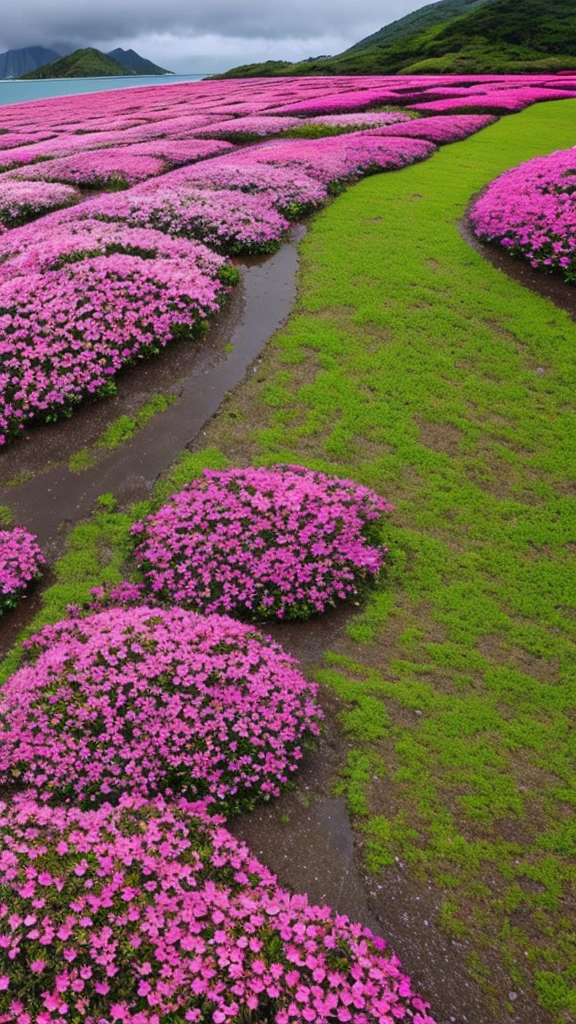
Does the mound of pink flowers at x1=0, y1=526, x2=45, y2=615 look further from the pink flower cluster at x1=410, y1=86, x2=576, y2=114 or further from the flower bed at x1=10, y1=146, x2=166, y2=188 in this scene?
the pink flower cluster at x1=410, y1=86, x2=576, y2=114

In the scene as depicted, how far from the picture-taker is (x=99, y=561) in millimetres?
11641

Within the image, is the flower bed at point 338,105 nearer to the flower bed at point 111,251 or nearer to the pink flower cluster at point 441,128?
the pink flower cluster at point 441,128

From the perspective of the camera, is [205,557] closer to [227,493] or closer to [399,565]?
[227,493]

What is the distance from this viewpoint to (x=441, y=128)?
119ft

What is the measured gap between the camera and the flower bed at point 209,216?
21.9 metres

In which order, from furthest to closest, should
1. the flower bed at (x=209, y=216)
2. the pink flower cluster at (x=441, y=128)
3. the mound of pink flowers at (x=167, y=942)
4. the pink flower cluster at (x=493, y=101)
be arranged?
1. the pink flower cluster at (x=493, y=101)
2. the pink flower cluster at (x=441, y=128)
3. the flower bed at (x=209, y=216)
4. the mound of pink flowers at (x=167, y=942)

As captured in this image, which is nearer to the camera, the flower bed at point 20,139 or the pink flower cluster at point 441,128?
the pink flower cluster at point 441,128

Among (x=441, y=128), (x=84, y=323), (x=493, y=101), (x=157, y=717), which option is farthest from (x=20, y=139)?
(x=157, y=717)

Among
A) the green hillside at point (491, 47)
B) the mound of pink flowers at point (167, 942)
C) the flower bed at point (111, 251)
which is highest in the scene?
the green hillside at point (491, 47)

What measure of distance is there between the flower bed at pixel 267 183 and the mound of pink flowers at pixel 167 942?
2282cm

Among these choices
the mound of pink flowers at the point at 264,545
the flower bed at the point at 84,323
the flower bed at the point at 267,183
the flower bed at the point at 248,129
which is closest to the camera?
the mound of pink flowers at the point at 264,545

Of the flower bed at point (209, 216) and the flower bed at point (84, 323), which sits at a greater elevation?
the flower bed at point (209, 216)

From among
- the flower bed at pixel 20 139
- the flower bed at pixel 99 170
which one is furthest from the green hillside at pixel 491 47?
the flower bed at pixel 99 170

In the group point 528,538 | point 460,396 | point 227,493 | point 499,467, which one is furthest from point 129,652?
point 460,396
